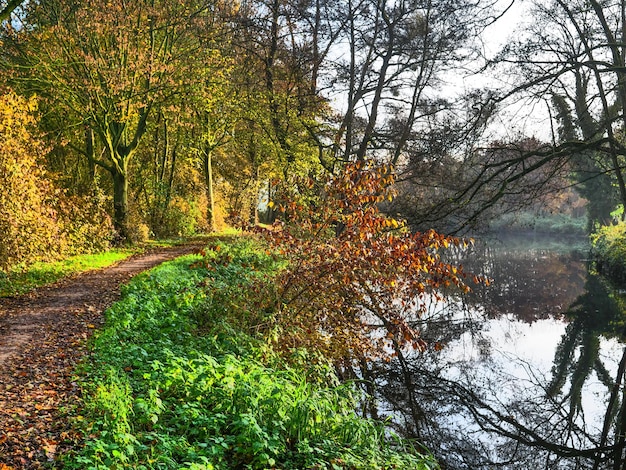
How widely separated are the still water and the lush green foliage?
405 cm

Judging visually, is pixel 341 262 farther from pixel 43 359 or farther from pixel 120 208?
pixel 120 208

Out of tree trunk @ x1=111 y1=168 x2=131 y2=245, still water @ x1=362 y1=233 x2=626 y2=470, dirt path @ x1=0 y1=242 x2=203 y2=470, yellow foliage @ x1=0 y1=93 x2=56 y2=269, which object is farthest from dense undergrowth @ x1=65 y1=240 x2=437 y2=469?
tree trunk @ x1=111 y1=168 x2=131 y2=245

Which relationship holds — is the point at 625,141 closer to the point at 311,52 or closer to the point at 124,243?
the point at 311,52

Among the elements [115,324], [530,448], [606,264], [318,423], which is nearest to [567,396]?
[530,448]

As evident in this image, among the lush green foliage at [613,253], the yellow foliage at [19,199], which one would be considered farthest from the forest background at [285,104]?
the lush green foliage at [613,253]

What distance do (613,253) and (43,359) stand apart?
73.4ft

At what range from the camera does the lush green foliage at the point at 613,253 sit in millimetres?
20606

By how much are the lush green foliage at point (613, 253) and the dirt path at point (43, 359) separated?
19283 millimetres

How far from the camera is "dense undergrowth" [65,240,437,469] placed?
180 inches

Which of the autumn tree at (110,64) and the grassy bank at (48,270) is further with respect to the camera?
the autumn tree at (110,64)

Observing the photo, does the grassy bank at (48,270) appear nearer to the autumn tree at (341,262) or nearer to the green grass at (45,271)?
the green grass at (45,271)

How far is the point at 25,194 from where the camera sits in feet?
37.7

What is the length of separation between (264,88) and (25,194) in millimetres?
11039

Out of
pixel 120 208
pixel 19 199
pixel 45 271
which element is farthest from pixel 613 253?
pixel 19 199
